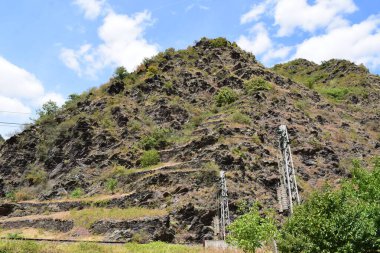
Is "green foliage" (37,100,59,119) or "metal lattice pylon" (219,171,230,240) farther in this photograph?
"green foliage" (37,100,59,119)

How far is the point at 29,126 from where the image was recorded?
2443 inches

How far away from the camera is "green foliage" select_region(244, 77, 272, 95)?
5934 cm

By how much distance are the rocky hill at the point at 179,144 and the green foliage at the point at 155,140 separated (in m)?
0.13

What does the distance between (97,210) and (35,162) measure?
19.8m

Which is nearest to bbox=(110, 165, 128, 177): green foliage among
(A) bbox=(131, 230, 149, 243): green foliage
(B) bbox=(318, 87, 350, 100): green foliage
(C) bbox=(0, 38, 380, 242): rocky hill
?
(C) bbox=(0, 38, 380, 242): rocky hill

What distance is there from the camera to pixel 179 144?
168 ft

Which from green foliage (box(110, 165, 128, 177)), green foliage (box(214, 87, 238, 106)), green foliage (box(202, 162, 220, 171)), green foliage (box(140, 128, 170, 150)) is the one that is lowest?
green foliage (box(202, 162, 220, 171))

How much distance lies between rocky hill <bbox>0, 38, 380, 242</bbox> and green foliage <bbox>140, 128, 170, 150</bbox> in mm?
130

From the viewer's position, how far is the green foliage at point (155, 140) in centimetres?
5200

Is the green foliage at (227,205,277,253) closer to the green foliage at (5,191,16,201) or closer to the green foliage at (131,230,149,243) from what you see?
the green foliage at (131,230,149,243)

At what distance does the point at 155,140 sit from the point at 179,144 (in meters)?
3.35

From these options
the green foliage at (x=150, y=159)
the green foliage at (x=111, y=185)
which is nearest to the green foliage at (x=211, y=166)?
the green foliage at (x=150, y=159)

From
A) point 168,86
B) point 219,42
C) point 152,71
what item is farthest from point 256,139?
point 219,42

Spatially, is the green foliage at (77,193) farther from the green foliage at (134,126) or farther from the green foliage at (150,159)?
the green foliage at (134,126)
